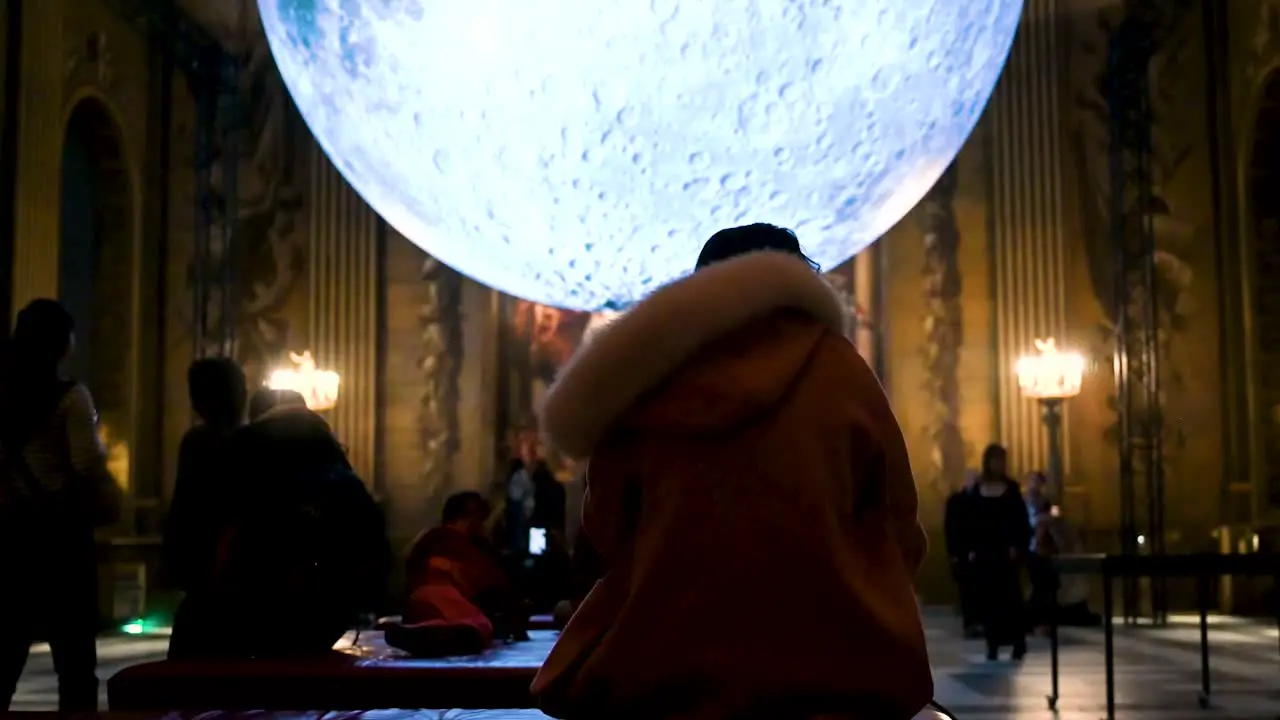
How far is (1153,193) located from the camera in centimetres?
1427

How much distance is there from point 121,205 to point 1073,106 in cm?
1042

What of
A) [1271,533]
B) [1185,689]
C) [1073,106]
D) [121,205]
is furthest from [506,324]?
[1185,689]

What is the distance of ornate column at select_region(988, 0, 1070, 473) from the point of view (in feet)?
46.5

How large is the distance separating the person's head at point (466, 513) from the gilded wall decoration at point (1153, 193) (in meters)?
9.89

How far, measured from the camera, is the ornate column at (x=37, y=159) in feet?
35.7

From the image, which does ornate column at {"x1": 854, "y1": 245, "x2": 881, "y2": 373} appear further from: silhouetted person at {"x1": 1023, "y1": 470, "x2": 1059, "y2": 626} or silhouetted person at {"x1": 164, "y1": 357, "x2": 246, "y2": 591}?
silhouetted person at {"x1": 164, "y1": 357, "x2": 246, "y2": 591}

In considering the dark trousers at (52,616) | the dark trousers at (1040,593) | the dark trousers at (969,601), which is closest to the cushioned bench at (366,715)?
the dark trousers at (52,616)

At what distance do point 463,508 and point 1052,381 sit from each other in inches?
334


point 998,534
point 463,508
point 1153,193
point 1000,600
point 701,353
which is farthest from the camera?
point 1153,193

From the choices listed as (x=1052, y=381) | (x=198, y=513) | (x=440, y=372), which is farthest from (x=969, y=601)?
(x=198, y=513)

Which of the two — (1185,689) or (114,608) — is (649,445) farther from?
(114,608)

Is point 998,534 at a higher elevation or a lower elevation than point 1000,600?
higher

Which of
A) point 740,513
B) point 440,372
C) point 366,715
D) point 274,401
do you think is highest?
point 440,372

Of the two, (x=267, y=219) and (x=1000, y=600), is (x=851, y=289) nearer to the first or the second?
(x=1000, y=600)
